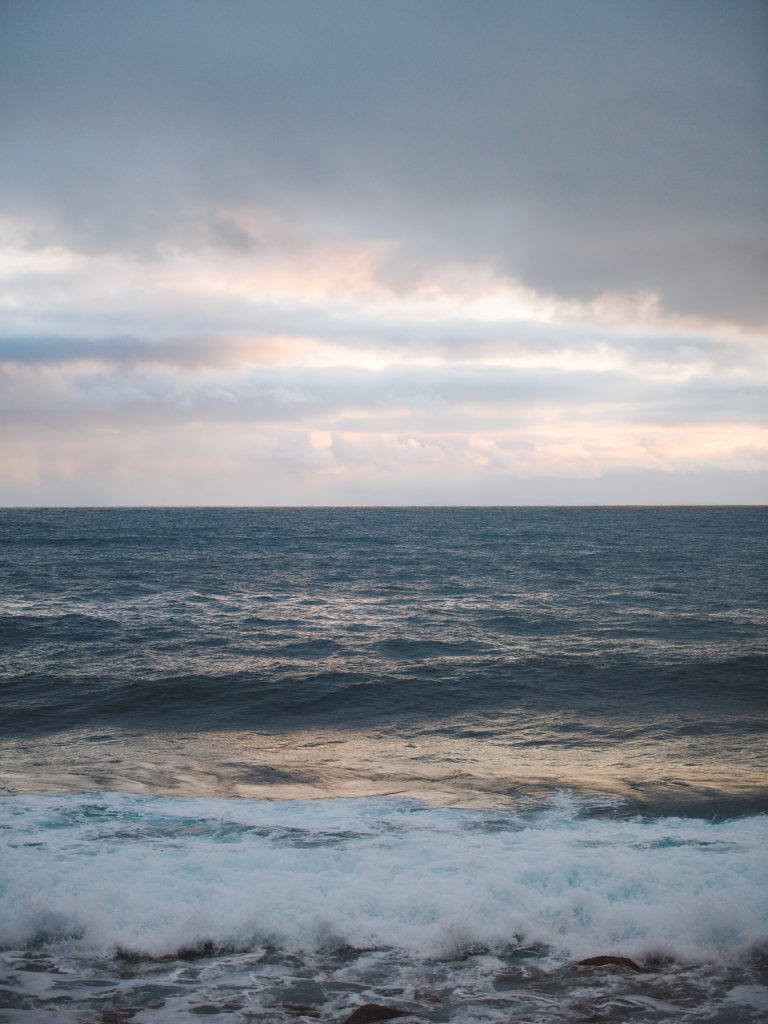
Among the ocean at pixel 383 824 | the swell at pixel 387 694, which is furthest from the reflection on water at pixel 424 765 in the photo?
the swell at pixel 387 694

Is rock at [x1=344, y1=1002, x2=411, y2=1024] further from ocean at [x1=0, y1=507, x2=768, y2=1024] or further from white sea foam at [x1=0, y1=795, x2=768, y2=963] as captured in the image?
white sea foam at [x1=0, y1=795, x2=768, y2=963]

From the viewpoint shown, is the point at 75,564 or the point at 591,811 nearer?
the point at 591,811

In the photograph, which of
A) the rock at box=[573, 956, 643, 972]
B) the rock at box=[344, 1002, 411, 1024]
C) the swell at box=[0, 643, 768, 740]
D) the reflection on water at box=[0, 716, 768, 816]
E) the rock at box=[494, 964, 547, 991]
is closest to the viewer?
the rock at box=[344, 1002, 411, 1024]

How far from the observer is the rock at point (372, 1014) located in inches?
255

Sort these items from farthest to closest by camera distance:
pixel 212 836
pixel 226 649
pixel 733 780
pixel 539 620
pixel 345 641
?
pixel 539 620, pixel 345 641, pixel 226 649, pixel 733 780, pixel 212 836

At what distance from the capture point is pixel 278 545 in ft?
253

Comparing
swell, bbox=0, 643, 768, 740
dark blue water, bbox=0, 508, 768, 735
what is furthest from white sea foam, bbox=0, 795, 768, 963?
dark blue water, bbox=0, 508, 768, 735

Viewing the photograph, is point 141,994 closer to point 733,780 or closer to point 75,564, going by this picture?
point 733,780

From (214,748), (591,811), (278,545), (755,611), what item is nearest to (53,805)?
(214,748)

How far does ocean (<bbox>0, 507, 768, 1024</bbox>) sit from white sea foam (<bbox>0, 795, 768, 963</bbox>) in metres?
0.04

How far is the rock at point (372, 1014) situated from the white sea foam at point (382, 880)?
1264mm

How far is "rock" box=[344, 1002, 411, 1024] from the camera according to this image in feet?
21.3

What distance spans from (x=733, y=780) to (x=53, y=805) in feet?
41.3

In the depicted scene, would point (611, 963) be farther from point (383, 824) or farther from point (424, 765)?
point (424, 765)
